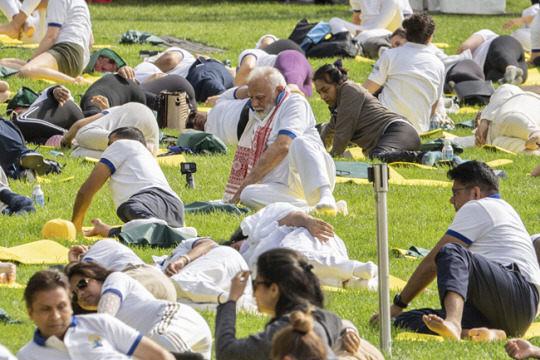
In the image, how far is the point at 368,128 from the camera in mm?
11625

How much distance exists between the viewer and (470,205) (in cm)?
657

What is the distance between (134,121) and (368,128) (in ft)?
8.28

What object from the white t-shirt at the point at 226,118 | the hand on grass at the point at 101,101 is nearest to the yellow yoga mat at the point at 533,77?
the white t-shirt at the point at 226,118

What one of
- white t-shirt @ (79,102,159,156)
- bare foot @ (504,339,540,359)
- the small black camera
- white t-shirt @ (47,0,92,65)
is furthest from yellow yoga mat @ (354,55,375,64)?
bare foot @ (504,339,540,359)

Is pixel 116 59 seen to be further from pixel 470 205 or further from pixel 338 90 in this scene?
pixel 470 205

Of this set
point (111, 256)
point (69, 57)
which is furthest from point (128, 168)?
point (69, 57)

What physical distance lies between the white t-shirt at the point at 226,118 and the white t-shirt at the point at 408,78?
176 centimetres

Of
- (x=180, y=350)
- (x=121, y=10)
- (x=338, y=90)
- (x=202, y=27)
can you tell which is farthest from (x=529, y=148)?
(x=121, y=10)

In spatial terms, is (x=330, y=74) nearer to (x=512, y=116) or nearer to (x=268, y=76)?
(x=268, y=76)

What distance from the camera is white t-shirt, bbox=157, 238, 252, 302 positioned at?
6.75 metres

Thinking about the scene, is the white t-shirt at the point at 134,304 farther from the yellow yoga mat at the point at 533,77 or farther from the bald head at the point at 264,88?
the yellow yoga mat at the point at 533,77

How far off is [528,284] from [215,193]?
4.54m

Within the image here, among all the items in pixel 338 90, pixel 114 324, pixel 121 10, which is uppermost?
pixel 114 324

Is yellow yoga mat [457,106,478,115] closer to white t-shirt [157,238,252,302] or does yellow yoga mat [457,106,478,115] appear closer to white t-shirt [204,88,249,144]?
white t-shirt [204,88,249,144]
